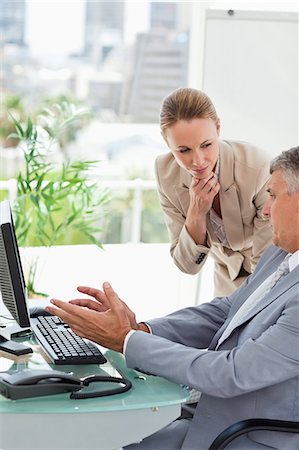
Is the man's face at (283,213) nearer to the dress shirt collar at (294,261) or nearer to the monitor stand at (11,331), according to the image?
the dress shirt collar at (294,261)

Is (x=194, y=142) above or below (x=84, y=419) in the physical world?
above

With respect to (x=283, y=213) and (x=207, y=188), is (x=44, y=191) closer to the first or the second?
(x=207, y=188)

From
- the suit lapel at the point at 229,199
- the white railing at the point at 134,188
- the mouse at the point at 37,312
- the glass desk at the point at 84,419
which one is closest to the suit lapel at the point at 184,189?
the suit lapel at the point at 229,199

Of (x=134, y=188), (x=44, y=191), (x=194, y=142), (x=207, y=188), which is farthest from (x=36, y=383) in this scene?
(x=134, y=188)

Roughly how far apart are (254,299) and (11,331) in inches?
28.0

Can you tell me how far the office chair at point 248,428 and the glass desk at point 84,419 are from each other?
0.14m

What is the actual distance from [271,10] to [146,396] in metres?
3.04

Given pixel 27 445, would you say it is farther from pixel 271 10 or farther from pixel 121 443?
pixel 271 10

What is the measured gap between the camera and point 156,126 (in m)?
7.90

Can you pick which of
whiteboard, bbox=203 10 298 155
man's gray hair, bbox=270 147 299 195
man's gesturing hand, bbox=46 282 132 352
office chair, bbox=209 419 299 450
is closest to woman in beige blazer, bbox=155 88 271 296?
man's gray hair, bbox=270 147 299 195

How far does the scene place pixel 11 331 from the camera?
2.51 metres

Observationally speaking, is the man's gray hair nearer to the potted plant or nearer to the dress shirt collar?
the dress shirt collar

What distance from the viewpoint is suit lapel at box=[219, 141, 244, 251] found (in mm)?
3076

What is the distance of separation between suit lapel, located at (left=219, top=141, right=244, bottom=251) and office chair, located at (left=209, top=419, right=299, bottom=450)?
1168 millimetres
